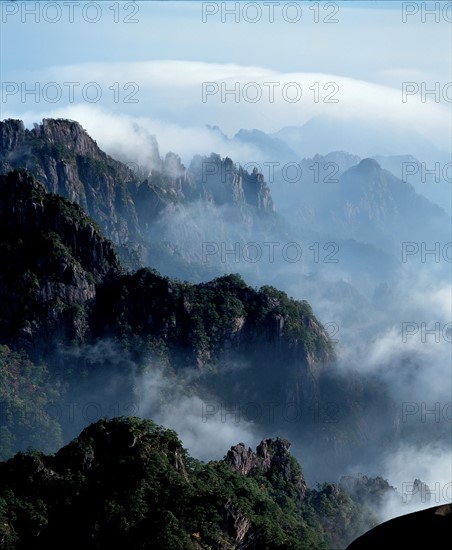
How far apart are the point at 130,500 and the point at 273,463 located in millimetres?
34660

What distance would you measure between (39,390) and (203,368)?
18.6 meters

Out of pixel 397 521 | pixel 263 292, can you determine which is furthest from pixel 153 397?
pixel 397 521

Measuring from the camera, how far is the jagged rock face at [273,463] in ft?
291

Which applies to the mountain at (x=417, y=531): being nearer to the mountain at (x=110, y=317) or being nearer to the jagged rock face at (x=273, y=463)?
the jagged rock face at (x=273, y=463)

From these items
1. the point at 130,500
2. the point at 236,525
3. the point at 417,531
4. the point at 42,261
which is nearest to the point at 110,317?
the point at 42,261

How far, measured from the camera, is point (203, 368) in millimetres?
125438

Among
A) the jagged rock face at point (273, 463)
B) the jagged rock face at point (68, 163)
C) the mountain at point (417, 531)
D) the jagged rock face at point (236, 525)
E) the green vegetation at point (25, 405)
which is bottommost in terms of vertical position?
the mountain at point (417, 531)

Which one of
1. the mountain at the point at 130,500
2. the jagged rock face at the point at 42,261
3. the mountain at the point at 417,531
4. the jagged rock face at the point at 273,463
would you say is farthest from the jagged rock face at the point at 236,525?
the jagged rock face at the point at 42,261

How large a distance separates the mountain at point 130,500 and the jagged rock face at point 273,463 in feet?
43.1

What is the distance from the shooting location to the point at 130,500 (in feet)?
198

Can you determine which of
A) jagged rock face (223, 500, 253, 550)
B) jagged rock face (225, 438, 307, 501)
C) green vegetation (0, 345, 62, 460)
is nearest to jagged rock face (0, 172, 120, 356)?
green vegetation (0, 345, 62, 460)

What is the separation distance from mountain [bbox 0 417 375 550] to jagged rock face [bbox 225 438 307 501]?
43.1ft

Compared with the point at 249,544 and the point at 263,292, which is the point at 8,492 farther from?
the point at 263,292

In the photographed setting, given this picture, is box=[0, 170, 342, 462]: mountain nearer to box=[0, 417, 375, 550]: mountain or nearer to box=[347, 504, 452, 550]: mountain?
box=[0, 417, 375, 550]: mountain
